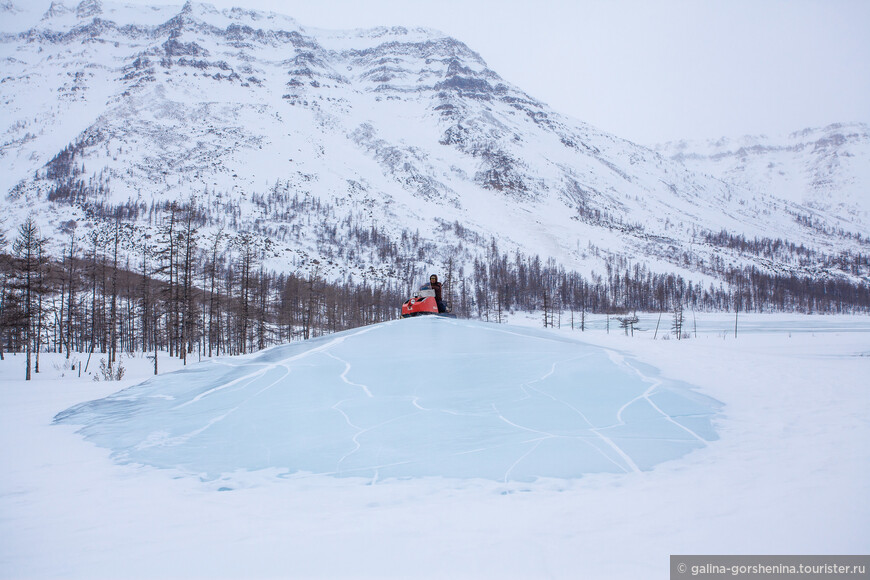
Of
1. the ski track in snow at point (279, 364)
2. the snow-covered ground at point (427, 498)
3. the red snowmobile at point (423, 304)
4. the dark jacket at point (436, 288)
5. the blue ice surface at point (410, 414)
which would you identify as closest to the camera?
the snow-covered ground at point (427, 498)

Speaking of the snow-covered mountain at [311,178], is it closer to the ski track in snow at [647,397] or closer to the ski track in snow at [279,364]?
the ski track in snow at [279,364]

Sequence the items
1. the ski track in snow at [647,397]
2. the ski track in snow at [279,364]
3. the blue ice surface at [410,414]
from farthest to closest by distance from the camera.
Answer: the ski track in snow at [279,364]
the ski track in snow at [647,397]
the blue ice surface at [410,414]

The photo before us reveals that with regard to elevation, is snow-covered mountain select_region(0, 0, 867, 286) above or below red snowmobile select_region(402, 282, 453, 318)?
above

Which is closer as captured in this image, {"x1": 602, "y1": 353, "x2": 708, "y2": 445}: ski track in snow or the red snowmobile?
{"x1": 602, "y1": 353, "x2": 708, "y2": 445}: ski track in snow

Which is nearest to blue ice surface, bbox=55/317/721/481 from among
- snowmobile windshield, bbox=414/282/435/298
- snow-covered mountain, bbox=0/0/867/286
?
snowmobile windshield, bbox=414/282/435/298

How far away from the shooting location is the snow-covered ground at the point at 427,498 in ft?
12.5

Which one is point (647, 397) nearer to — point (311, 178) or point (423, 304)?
point (423, 304)

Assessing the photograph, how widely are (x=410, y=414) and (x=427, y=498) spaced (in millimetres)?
2952

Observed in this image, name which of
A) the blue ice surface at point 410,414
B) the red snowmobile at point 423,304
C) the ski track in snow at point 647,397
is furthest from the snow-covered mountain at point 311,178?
the ski track in snow at point 647,397

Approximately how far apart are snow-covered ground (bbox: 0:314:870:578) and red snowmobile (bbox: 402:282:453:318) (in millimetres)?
7918

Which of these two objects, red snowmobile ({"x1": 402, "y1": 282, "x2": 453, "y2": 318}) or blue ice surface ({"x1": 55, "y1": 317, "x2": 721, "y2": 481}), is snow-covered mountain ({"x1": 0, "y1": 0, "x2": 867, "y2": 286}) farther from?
blue ice surface ({"x1": 55, "y1": 317, "x2": 721, "y2": 481})

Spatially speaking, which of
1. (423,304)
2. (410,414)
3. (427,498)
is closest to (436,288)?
(423,304)

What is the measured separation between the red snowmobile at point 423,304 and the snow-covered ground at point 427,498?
7918 millimetres

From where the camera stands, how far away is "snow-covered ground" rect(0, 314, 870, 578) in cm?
380
